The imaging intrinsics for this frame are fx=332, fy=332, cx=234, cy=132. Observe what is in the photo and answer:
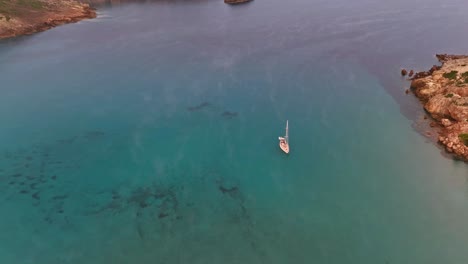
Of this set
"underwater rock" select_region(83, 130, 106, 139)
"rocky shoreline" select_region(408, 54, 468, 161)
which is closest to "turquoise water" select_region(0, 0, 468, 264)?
"underwater rock" select_region(83, 130, 106, 139)

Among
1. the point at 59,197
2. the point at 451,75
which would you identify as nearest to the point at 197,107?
the point at 59,197

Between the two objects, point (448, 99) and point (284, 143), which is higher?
point (448, 99)

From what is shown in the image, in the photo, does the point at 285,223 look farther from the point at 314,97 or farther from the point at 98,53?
the point at 98,53

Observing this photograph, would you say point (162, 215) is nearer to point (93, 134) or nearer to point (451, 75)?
point (93, 134)

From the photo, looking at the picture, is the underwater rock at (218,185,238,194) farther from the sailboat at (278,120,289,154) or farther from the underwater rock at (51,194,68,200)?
the underwater rock at (51,194,68,200)

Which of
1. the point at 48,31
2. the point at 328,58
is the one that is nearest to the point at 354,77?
the point at 328,58

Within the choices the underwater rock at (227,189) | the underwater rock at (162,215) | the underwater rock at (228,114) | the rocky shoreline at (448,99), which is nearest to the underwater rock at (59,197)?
the underwater rock at (162,215)
